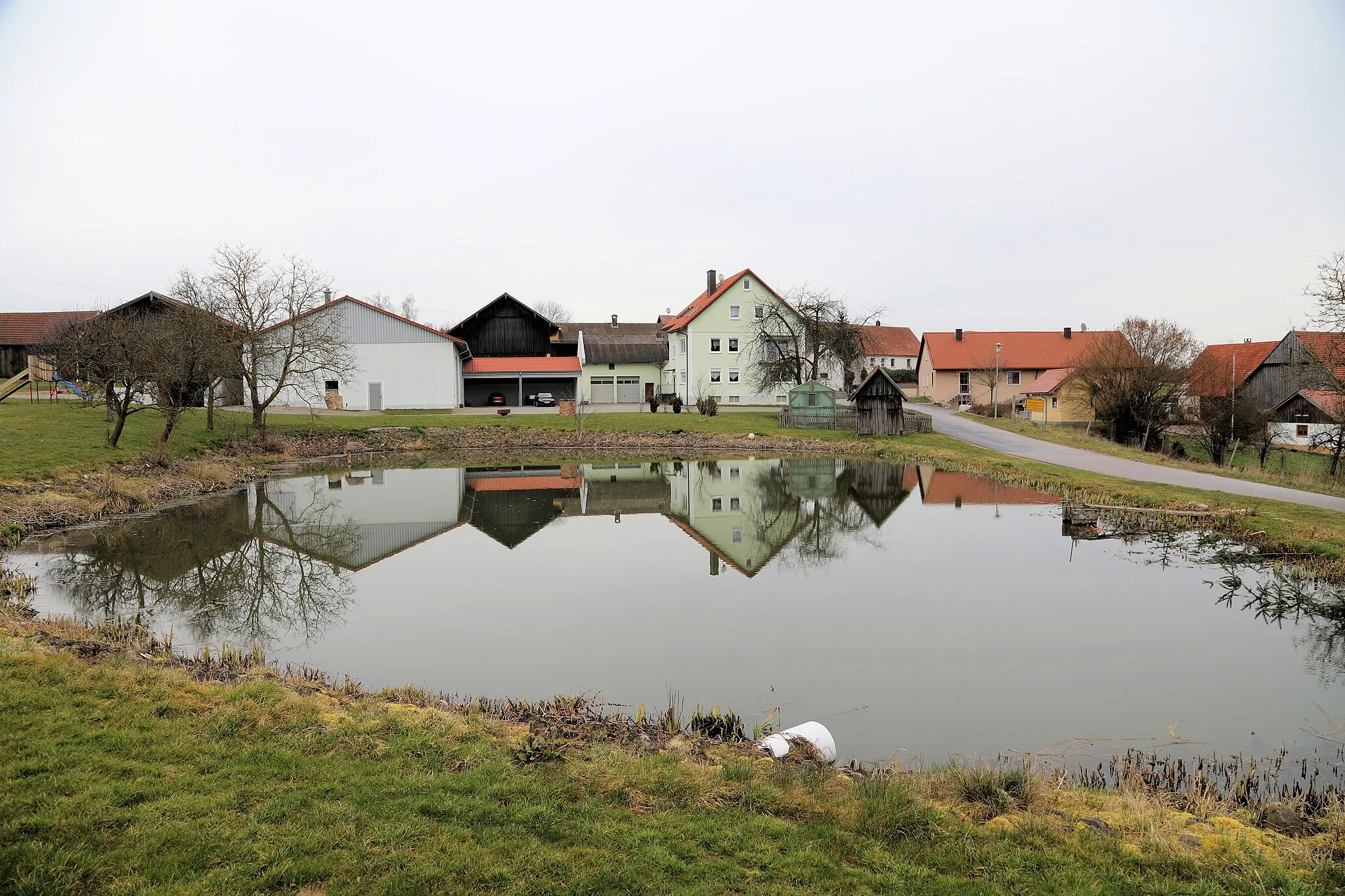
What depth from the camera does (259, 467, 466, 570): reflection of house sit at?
16156 millimetres

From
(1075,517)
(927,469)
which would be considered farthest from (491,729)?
(927,469)

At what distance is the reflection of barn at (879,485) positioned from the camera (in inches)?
803

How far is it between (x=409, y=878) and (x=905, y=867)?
9.24ft

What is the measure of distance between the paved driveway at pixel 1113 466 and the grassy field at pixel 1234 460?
901mm

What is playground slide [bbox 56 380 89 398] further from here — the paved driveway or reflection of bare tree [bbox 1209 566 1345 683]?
reflection of bare tree [bbox 1209 566 1345 683]

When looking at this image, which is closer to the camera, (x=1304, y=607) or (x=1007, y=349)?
(x=1304, y=607)

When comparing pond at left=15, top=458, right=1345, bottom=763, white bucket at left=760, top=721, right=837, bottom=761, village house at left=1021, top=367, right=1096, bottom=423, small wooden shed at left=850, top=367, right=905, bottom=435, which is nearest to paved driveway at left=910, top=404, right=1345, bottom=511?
small wooden shed at left=850, top=367, right=905, bottom=435

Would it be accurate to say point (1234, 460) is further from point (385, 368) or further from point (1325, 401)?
point (385, 368)

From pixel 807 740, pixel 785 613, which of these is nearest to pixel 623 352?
pixel 785 613

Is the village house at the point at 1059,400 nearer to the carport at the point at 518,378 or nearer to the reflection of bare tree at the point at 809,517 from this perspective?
the reflection of bare tree at the point at 809,517

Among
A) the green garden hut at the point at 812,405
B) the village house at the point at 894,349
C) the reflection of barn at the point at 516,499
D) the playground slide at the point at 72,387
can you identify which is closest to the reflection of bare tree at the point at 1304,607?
the reflection of barn at the point at 516,499

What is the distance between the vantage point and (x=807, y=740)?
6.92 m

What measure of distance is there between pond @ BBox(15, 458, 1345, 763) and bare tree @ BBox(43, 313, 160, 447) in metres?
6.07

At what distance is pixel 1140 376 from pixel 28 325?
62.5 metres
